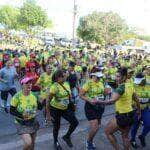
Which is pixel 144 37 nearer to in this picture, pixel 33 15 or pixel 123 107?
pixel 33 15

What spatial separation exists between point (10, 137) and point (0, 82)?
10.3 ft

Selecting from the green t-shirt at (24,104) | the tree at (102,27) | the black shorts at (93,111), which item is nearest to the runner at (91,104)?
the black shorts at (93,111)

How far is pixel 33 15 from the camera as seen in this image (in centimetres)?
5538

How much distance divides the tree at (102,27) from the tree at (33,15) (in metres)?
5.34

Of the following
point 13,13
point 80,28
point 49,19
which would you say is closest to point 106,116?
point 80,28

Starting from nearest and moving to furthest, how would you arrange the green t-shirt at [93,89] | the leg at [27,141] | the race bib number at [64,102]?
the leg at [27,141], the race bib number at [64,102], the green t-shirt at [93,89]

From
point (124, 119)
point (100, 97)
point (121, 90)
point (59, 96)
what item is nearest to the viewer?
point (121, 90)

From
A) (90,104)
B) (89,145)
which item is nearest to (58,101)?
(90,104)

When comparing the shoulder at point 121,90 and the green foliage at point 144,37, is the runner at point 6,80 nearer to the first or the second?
the shoulder at point 121,90

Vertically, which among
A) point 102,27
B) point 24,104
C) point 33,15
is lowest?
point 102,27

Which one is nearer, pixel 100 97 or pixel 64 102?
pixel 64 102

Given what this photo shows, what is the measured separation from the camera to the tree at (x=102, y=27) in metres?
52.0

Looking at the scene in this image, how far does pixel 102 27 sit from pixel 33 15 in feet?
30.6

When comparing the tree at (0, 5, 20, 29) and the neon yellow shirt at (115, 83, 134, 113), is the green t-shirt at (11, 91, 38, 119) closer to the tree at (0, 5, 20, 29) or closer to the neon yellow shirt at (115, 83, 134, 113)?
the neon yellow shirt at (115, 83, 134, 113)
